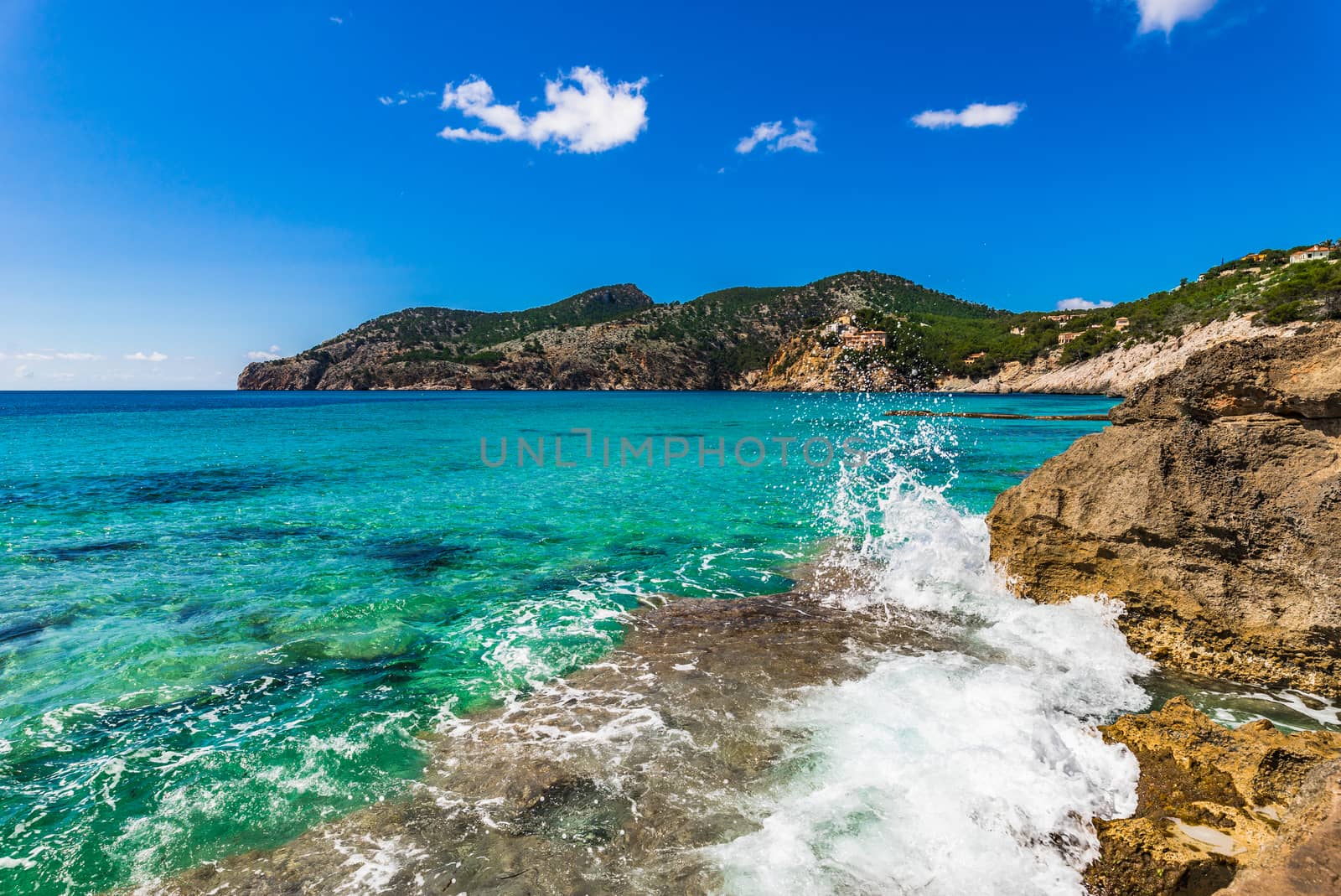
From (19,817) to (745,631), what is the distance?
6932 millimetres

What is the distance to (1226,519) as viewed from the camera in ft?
21.4

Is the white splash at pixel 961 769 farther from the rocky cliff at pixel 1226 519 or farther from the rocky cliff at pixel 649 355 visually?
the rocky cliff at pixel 649 355

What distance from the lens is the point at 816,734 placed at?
5.42 metres

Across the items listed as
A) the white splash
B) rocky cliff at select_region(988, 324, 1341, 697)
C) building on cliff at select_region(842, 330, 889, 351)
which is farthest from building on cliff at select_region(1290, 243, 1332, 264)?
the white splash

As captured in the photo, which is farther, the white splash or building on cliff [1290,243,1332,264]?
building on cliff [1290,243,1332,264]

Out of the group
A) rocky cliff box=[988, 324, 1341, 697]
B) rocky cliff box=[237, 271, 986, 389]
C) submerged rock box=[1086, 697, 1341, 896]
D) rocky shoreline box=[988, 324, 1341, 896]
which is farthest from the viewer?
rocky cliff box=[237, 271, 986, 389]

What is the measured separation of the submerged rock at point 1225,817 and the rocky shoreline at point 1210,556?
1 cm

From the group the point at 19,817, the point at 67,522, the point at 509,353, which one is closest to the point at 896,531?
the point at 19,817

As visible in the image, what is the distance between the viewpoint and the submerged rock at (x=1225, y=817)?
8.98 ft

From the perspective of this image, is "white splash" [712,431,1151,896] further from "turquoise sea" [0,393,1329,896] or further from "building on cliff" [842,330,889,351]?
"building on cliff" [842,330,889,351]

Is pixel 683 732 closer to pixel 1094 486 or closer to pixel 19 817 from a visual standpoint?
pixel 19 817

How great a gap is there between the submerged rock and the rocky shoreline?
1 centimetres

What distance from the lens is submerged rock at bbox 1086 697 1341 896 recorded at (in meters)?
2.74

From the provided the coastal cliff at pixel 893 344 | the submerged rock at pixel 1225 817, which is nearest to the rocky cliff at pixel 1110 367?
the coastal cliff at pixel 893 344
